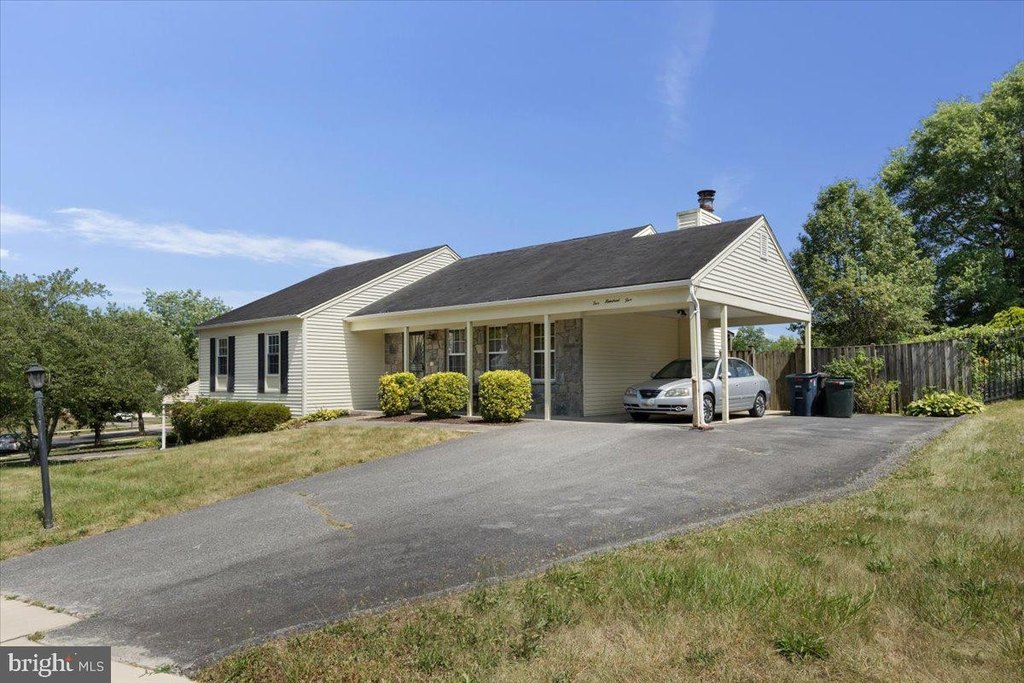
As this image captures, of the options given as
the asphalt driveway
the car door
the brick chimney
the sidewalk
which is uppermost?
the brick chimney

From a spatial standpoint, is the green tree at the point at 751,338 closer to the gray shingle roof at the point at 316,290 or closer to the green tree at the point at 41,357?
the gray shingle roof at the point at 316,290

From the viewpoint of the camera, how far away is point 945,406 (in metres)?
16.9

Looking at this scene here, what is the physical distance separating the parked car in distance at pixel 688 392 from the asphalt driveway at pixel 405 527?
1901mm

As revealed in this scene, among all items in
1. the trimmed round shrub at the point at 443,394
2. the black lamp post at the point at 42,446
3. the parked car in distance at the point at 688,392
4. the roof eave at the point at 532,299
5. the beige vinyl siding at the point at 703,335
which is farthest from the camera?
the beige vinyl siding at the point at 703,335

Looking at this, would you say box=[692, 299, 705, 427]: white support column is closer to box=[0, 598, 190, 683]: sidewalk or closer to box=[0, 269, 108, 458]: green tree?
box=[0, 598, 190, 683]: sidewalk

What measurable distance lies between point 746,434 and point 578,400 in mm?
5729

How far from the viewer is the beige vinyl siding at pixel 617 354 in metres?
19.0

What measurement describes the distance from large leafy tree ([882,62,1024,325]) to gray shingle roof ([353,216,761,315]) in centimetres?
1779

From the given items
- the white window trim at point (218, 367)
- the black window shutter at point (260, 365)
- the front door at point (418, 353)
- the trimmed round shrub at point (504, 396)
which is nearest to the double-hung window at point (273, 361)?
the black window shutter at point (260, 365)

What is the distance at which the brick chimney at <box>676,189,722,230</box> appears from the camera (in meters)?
21.2

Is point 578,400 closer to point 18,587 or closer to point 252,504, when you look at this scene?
point 252,504

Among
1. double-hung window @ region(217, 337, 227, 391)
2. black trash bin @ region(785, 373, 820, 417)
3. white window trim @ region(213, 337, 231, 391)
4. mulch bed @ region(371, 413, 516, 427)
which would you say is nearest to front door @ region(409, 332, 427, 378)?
mulch bed @ region(371, 413, 516, 427)

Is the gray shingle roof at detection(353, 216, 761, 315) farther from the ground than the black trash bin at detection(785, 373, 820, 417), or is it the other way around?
the gray shingle roof at detection(353, 216, 761, 315)

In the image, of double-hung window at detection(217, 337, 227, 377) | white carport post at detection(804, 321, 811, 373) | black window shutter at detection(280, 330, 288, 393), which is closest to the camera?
white carport post at detection(804, 321, 811, 373)
